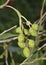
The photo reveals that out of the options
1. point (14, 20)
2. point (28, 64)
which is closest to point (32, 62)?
point (28, 64)

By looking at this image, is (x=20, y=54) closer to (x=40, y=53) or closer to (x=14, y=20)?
(x=40, y=53)

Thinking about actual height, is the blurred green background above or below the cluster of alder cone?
below

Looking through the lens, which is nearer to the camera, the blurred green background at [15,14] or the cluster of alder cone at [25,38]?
the cluster of alder cone at [25,38]

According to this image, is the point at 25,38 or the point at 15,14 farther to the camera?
the point at 15,14

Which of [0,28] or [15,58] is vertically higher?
[0,28]

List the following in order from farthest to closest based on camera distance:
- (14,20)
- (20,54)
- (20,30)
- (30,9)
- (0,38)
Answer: (30,9) < (14,20) < (20,54) < (0,38) < (20,30)

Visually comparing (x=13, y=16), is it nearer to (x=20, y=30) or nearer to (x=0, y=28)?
(x=0, y=28)

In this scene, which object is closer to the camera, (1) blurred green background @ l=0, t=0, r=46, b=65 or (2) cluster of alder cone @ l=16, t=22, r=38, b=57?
(2) cluster of alder cone @ l=16, t=22, r=38, b=57

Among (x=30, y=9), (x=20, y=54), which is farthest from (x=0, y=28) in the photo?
(x=30, y=9)

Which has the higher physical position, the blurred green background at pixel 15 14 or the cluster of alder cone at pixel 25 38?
the cluster of alder cone at pixel 25 38

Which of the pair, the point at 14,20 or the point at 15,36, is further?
the point at 14,20

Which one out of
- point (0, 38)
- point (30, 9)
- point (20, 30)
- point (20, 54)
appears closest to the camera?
point (20, 30)
